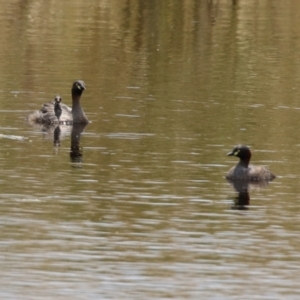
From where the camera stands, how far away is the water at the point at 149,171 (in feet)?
67.4

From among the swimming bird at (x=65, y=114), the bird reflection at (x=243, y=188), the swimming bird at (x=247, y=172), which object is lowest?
the bird reflection at (x=243, y=188)

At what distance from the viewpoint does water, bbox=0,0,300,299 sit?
20.5 metres

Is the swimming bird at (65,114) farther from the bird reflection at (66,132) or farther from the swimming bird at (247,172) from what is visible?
the swimming bird at (247,172)

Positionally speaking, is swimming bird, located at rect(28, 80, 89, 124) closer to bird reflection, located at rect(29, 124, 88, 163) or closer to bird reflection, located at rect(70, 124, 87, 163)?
bird reflection, located at rect(29, 124, 88, 163)

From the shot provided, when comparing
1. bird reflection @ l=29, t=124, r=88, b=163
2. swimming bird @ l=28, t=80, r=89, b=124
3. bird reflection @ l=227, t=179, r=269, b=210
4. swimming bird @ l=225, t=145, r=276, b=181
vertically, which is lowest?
bird reflection @ l=227, t=179, r=269, b=210

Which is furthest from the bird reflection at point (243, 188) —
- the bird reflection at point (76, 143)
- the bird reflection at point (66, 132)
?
the bird reflection at point (66, 132)

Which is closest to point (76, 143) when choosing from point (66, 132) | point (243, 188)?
point (66, 132)

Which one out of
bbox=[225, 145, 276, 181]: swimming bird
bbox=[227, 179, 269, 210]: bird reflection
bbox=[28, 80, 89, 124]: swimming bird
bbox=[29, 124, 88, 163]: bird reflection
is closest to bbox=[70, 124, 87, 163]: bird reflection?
bbox=[29, 124, 88, 163]: bird reflection

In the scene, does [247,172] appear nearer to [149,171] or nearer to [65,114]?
[149,171]

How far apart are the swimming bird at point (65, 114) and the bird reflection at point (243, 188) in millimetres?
9354

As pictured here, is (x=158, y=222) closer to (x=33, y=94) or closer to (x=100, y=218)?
(x=100, y=218)

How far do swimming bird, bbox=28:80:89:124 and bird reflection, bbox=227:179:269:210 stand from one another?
368 inches

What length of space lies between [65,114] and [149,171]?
30.5ft

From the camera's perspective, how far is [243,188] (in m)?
28.3
